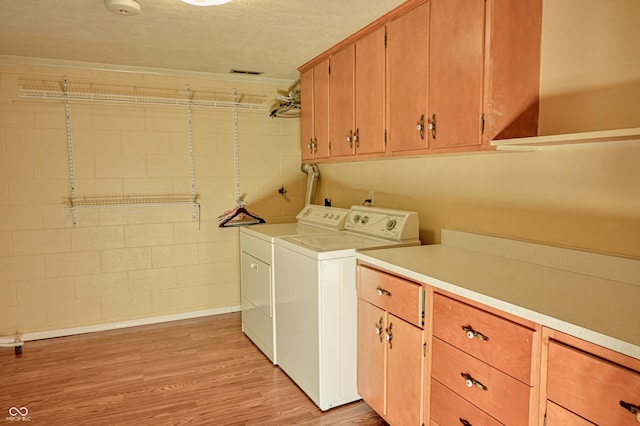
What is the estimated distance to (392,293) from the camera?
1.94 meters

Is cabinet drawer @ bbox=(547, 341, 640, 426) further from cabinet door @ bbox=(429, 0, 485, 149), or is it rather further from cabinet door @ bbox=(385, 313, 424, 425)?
cabinet door @ bbox=(429, 0, 485, 149)

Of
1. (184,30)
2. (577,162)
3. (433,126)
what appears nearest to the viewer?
(577,162)

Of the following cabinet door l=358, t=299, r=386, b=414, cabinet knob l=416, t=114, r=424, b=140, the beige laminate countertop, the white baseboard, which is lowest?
the white baseboard

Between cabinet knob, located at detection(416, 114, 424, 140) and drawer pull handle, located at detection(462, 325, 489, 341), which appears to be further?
cabinet knob, located at detection(416, 114, 424, 140)

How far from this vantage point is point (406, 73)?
90.5 inches

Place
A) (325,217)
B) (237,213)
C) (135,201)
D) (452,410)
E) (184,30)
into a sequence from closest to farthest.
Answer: (452,410) < (184,30) < (325,217) < (135,201) < (237,213)

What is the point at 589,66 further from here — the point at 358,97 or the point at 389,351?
the point at 389,351

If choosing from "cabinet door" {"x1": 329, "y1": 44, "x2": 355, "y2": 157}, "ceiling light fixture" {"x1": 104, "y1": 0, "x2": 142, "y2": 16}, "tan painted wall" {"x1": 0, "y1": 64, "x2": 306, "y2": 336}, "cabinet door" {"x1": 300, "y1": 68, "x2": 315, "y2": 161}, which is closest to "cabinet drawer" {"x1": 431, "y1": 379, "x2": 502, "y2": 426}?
"cabinet door" {"x1": 329, "y1": 44, "x2": 355, "y2": 157}

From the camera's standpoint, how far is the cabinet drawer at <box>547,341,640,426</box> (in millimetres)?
1032

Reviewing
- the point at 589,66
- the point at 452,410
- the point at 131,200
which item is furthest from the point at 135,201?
the point at 589,66

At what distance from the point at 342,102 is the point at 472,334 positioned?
6.36 ft

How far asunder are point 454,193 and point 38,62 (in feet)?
10.6

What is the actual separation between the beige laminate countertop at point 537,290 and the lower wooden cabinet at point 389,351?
0.11 meters

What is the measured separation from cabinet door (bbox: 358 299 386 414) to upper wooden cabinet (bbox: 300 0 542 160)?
90 centimetres
